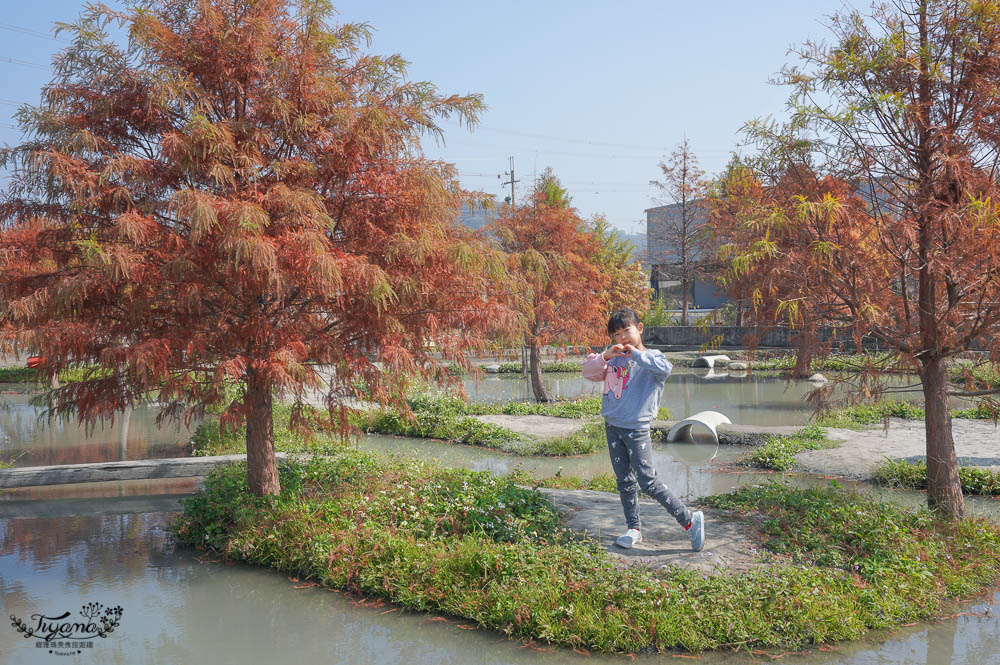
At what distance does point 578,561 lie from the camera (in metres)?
4.85

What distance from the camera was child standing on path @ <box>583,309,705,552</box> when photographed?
16.7 ft

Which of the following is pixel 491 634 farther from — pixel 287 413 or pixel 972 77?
pixel 287 413

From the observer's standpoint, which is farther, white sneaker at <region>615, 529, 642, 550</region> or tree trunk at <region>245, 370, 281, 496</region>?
tree trunk at <region>245, 370, 281, 496</region>

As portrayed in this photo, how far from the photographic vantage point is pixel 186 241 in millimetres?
5590

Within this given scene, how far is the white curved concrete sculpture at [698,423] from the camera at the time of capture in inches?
436

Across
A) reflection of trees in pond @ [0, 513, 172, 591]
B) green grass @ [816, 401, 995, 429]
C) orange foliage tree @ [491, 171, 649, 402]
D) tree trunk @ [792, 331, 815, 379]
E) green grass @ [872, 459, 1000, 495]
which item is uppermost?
orange foliage tree @ [491, 171, 649, 402]

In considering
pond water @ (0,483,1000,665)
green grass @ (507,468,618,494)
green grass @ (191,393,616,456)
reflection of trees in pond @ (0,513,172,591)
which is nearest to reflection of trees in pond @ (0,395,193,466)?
green grass @ (191,393,616,456)

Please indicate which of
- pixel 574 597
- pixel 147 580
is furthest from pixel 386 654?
pixel 147 580

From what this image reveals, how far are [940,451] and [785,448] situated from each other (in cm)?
386

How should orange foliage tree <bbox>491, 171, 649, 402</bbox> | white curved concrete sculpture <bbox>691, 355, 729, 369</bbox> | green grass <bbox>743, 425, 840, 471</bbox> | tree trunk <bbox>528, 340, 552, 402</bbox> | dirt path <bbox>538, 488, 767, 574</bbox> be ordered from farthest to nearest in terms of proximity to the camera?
white curved concrete sculpture <bbox>691, 355, 729, 369</bbox> < tree trunk <bbox>528, 340, 552, 402</bbox> < orange foliage tree <bbox>491, 171, 649, 402</bbox> < green grass <bbox>743, 425, 840, 471</bbox> < dirt path <bbox>538, 488, 767, 574</bbox>

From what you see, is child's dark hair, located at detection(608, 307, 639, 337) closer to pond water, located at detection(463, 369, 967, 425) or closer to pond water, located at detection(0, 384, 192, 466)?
pond water, located at detection(0, 384, 192, 466)

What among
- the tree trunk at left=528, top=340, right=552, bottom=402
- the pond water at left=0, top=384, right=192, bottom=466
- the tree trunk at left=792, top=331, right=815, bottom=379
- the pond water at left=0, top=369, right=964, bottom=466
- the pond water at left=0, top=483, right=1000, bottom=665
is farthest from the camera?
the tree trunk at left=528, top=340, right=552, bottom=402

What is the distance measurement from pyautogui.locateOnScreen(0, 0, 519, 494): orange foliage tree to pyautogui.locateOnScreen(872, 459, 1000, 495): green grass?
491 cm

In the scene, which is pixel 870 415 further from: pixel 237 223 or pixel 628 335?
pixel 237 223
